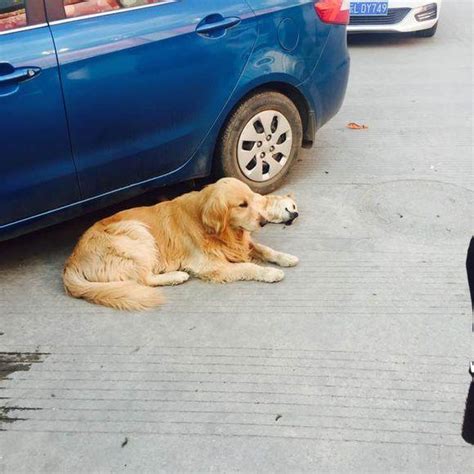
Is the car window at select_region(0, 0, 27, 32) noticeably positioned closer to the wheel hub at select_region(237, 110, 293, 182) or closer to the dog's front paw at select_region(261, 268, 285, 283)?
the wheel hub at select_region(237, 110, 293, 182)

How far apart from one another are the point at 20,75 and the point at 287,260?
182cm

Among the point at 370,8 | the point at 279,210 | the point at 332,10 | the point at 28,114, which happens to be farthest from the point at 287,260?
the point at 370,8

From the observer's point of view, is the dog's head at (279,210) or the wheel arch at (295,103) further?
the wheel arch at (295,103)

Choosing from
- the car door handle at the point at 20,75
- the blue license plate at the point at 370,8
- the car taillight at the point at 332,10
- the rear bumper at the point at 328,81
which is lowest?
the rear bumper at the point at 328,81

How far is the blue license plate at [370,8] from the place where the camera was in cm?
811

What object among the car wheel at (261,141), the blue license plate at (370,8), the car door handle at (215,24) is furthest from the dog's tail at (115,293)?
the blue license plate at (370,8)

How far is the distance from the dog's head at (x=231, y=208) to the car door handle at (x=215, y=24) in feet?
3.21

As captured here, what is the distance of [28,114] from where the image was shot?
2.93 meters

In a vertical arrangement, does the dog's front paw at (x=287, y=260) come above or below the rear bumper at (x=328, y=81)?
below

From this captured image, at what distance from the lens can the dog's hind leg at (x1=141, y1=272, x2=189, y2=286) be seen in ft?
10.6

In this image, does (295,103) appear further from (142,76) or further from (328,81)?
(142,76)

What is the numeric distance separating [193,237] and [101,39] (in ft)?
4.06

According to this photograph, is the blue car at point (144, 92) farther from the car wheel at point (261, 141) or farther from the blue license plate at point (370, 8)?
the blue license plate at point (370, 8)

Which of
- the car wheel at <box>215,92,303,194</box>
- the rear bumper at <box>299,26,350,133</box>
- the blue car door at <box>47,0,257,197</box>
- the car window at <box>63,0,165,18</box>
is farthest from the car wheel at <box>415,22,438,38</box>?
the car window at <box>63,0,165,18</box>
